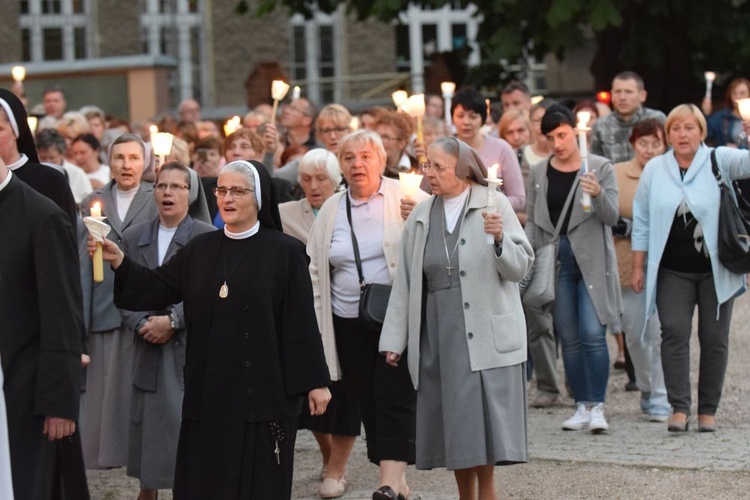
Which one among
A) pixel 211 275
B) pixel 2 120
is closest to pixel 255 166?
pixel 211 275

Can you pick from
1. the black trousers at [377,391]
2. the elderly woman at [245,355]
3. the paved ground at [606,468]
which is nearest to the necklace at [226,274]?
the elderly woman at [245,355]

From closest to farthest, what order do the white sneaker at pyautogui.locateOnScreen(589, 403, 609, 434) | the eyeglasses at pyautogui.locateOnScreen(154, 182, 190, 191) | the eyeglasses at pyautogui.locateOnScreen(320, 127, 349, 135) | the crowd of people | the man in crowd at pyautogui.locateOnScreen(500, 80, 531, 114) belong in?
the crowd of people < the eyeglasses at pyautogui.locateOnScreen(154, 182, 190, 191) < the white sneaker at pyautogui.locateOnScreen(589, 403, 609, 434) < the eyeglasses at pyautogui.locateOnScreen(320, 127, 349, 135) < the man in crowd at pyautogui.locateOnScreen(500, 80, 531, 114)

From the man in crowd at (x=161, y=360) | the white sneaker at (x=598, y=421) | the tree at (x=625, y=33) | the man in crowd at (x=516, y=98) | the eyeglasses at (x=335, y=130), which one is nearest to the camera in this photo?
the man in crowd at (x=161, y=360)

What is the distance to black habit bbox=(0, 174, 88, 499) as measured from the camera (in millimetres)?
6312

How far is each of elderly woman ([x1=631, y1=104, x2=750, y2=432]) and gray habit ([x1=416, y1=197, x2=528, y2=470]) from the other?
87.2 inches

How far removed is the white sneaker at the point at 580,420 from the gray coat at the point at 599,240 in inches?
21.5

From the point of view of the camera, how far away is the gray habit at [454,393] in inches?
308

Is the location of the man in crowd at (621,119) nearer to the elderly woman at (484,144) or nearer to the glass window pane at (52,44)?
the elderly woman at (484,144)

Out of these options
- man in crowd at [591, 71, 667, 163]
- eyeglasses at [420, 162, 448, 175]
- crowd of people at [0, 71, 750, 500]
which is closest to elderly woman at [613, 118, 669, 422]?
crowd of people at [0, 71, 750, 500]

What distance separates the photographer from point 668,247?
32.7 feet

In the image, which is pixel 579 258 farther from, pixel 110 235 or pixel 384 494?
pixel 110 235

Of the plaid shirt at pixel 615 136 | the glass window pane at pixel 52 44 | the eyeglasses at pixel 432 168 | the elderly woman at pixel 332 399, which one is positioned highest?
the glass window pane at pixel 52 44

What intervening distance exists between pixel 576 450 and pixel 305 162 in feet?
7.46

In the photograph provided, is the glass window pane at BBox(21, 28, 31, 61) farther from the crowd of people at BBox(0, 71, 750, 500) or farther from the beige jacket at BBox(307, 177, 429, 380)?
the beige jacket at BBox(307, 177, 429, 380)
